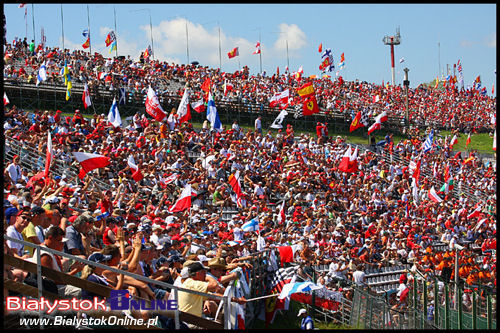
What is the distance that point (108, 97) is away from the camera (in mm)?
31469

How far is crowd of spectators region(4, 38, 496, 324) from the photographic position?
9.13 m

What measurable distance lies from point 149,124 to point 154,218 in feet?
35.2

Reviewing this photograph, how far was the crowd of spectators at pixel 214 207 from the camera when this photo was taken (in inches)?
360

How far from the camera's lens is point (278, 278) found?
42.6ft

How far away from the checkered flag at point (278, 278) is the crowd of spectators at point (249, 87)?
2030cm

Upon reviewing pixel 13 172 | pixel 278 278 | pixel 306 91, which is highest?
pixel 306 91

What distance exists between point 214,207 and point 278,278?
811 centimetres

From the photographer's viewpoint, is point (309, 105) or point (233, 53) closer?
point (309, 105)

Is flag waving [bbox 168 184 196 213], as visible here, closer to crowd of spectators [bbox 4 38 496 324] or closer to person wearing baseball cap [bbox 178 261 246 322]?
crowd of spectators [bbox 4 38 496 324]

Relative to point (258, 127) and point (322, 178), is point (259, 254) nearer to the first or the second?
point (322, 178)

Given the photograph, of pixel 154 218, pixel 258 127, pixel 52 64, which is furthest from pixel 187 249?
pixel 52 64

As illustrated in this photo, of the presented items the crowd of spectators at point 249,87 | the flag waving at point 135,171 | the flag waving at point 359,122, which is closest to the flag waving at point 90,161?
the flag waving at point 135,171

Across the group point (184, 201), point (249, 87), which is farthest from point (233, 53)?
point (184, 201)

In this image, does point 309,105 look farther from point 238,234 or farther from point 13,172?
point 13,172
